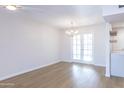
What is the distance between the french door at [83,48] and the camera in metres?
6.52

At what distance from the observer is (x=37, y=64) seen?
5543 millimetres

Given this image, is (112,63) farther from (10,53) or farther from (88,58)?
(10,53)

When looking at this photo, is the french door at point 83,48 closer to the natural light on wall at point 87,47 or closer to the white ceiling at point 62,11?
the natural light on wall at point 87,47

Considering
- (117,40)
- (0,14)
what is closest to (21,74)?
(0,14)

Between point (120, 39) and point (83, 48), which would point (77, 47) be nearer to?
point (83, 48)

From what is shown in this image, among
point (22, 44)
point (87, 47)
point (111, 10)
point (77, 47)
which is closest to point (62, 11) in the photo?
point (111, 10)

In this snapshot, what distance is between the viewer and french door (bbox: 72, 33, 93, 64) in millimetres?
6516

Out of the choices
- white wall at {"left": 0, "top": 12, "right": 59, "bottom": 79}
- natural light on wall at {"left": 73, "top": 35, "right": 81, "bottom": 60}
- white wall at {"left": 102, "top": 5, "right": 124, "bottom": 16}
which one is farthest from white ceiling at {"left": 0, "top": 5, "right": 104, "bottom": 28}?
natural light on wall at {"left": 73, "top": 35, "right": 81, "bottom": 60}

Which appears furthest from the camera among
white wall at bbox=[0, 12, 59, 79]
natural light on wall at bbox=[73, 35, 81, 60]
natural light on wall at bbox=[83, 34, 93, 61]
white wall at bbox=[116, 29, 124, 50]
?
natural light on wall at bbox=[73, 35, 81, 60]

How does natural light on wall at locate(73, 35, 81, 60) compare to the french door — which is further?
natural light on wall at locate(73, 35, 81, 60)

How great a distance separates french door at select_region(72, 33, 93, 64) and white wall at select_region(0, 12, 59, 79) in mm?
1714

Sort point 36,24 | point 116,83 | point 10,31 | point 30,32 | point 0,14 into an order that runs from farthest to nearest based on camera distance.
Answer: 1. point 36,24
2. point 30,32
3. point 10,31
4. point 0,14
5. point 116,83

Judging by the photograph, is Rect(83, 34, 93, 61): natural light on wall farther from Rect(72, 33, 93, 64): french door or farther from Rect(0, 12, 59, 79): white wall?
Rect(0, 12, 59, 79): white wall

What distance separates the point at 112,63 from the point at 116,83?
37.1 inches
